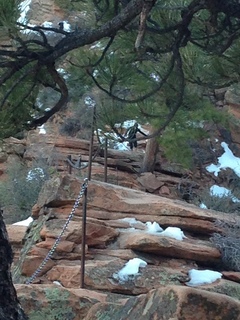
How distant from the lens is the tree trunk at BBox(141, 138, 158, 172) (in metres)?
10.7

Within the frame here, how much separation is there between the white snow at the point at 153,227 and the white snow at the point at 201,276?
622 mm

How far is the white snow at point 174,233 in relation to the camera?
20.6 ft

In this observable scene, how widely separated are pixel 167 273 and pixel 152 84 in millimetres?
2003

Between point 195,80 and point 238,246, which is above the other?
point 195,80

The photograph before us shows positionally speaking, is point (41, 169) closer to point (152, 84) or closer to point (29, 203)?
point (29, 203)

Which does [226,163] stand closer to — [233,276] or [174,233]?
[174,233]

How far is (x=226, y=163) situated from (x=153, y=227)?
6.19 meters

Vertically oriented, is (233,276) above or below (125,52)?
below

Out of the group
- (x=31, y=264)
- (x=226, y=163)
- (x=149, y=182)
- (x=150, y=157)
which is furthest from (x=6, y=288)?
(x=226, y=163)

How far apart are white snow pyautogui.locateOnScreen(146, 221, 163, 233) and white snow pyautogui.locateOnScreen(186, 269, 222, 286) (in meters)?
0.62

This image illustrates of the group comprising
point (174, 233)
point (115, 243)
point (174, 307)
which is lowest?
point (115, 243)

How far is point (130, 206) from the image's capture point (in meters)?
6.61

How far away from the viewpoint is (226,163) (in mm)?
12359

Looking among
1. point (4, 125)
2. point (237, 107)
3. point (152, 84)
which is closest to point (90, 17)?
point (152, 84)
